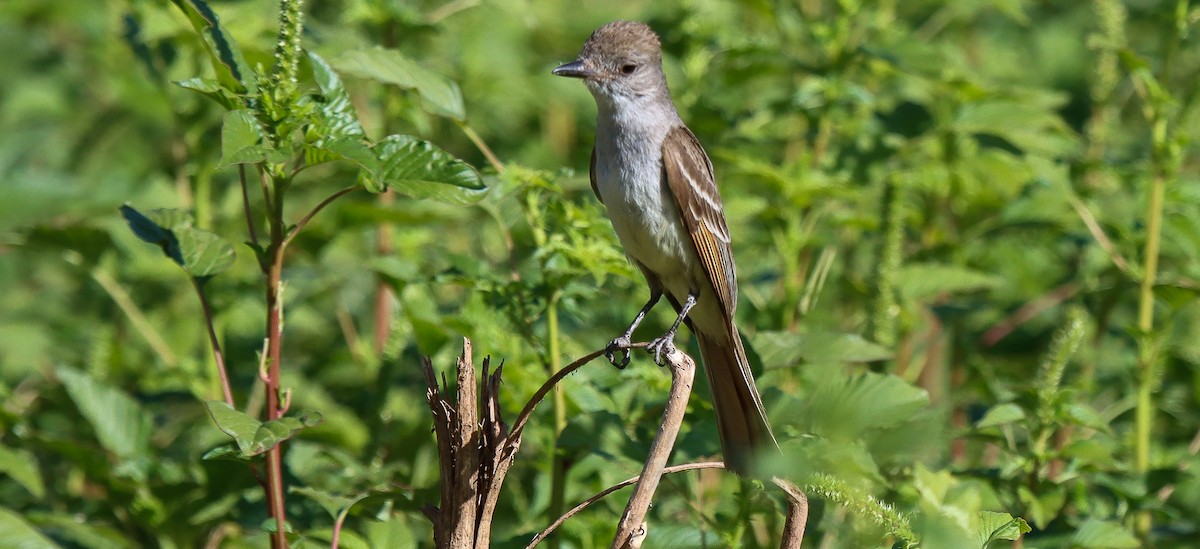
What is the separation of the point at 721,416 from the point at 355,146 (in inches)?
45.4

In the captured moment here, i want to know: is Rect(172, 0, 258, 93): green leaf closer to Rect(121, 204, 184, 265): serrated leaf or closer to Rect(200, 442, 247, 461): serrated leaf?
Rect(121, 204, 184, 265): serrated leaf

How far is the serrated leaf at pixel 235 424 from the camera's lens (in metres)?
2.70

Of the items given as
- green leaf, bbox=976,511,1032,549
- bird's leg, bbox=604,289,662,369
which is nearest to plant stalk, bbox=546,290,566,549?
Result: bird's leg, bbox=604,289,662,369

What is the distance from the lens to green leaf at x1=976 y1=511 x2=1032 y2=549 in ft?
8.86

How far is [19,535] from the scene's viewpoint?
3.50 m

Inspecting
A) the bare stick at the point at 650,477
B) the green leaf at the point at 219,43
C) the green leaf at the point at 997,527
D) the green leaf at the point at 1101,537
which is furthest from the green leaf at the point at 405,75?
the green leaf at the point at 1101,537

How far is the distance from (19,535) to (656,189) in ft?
6.42

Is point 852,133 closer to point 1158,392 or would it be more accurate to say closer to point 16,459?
point 1158,392

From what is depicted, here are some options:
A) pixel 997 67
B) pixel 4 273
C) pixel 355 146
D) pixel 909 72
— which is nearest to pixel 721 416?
pixel 355 146

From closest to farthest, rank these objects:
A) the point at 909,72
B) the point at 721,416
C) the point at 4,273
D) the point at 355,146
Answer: the point at 355,146 < the point at 721,416 < the point at 909,72 < the point at 4,273

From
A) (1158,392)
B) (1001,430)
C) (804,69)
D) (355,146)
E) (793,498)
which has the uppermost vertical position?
(355,146)

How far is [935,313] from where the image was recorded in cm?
494

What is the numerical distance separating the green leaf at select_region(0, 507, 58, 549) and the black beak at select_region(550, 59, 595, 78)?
191cm

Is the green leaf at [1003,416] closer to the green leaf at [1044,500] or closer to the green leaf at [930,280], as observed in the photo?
the green leaf at [1044,500]
